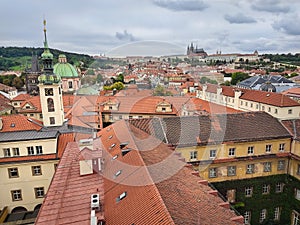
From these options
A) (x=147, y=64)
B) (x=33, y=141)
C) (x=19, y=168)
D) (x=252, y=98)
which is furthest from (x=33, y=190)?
(x=252, y=98)

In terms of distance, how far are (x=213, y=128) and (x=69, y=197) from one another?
1412 cm

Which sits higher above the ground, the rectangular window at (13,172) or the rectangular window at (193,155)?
the rectangular window at (193,155)

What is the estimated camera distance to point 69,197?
45.2 ft

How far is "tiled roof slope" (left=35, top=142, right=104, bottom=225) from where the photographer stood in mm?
11867

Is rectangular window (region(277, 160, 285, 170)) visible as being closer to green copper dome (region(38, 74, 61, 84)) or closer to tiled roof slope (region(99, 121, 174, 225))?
tiled roof slope (region(99, 121, 174, 225))

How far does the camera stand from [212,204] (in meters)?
11.5

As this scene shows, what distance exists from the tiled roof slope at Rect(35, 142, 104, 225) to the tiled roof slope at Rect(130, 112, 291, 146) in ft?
23.2

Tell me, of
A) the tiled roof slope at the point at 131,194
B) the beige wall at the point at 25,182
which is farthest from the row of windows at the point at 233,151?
the beige wall at the point at 25,182

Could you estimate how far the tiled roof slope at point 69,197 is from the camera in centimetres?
1187

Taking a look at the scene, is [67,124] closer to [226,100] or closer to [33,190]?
[33,190]

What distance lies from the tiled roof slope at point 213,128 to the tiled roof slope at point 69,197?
7071 mm

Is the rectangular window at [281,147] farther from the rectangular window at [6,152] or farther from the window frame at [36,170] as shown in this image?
the rectangular window at [6,152]

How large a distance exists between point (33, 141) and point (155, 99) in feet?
78.1

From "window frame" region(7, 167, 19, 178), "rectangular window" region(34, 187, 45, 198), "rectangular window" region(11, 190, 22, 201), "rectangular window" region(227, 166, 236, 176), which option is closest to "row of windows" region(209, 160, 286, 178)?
"rectangular window" region(227, 166, 236, 176)
